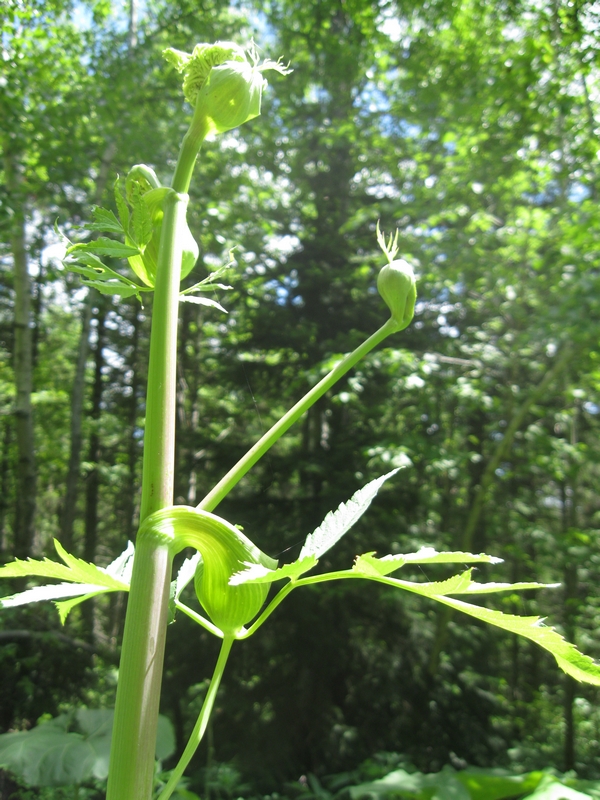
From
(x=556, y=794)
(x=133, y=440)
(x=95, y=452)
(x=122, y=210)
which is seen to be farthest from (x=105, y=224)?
(x=95, y=452)

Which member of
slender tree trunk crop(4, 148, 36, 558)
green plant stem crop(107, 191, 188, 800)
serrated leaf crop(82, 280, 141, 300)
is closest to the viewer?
green plant stem crop(107, 191, 188, 800)

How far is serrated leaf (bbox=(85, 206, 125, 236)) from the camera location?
324 millimetres

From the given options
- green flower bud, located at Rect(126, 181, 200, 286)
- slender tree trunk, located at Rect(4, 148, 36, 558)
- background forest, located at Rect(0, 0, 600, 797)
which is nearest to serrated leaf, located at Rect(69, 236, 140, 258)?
green flower bud, located at Rect(126, 181, 200, 286)

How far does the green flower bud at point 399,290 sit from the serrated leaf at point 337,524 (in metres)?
0.10

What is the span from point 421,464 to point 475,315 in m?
1.41

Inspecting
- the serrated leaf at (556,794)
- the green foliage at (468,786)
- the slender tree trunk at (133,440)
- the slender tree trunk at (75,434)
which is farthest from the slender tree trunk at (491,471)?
the slender tree trunk at (133,440)

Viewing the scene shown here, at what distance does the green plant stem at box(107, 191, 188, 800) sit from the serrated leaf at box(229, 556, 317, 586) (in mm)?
41

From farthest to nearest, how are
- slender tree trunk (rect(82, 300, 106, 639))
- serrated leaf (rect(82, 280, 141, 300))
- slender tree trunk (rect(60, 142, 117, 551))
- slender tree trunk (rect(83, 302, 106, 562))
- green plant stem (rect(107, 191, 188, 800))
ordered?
1. slender tree trunk (rect(83, 302, 106, 562))
2. slender tree trunk (rect(82, 300, 106, 639))
3. slender tree trunk (rect(60, 142, 117, 551))
4. serrated leaf (rect(82, 280, 141, 300))
5. green plant stem (rect(107, 191, 188, 800))

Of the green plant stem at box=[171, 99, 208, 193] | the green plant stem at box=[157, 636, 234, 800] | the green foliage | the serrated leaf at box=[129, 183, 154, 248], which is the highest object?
the green plant stem at box=[171, 99, 208, 193]

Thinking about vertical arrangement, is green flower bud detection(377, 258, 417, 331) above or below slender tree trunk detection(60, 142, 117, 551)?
below

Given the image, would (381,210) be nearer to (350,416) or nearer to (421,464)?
(350,416)

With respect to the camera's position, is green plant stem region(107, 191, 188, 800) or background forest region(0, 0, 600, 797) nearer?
green plant stem region(107, 191, 188, 800)

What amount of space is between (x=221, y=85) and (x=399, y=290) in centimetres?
16

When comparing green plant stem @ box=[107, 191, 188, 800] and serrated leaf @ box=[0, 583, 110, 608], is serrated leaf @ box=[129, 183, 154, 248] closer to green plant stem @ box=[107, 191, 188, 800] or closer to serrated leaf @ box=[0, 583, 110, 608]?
green plant stem @ box=[107, 191, 188, 800]
